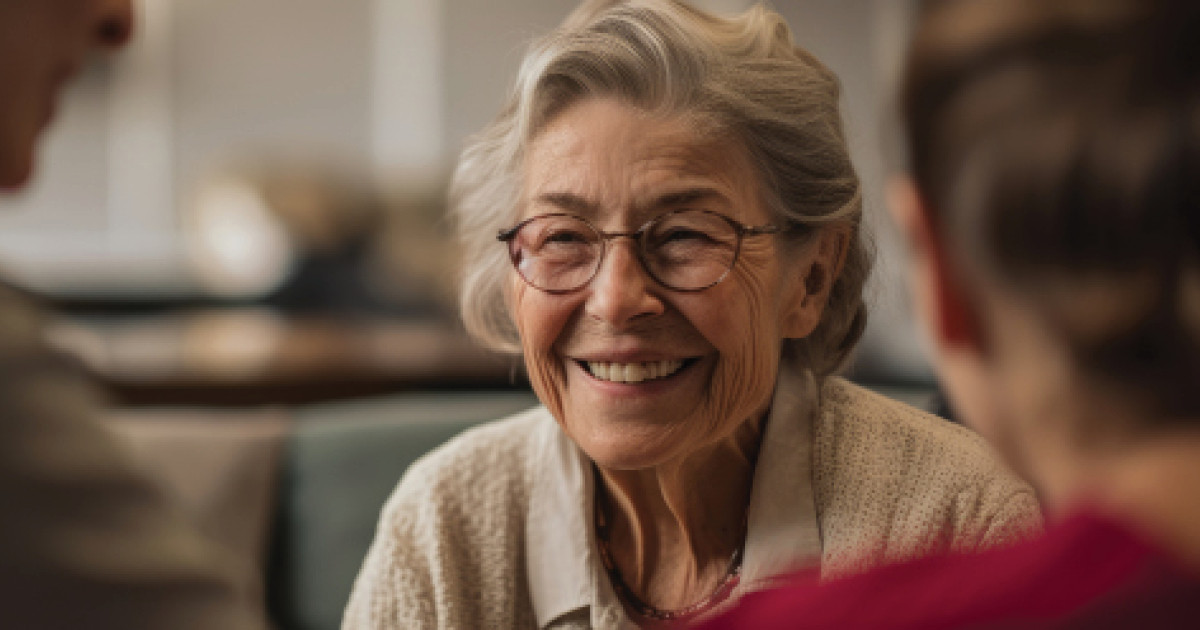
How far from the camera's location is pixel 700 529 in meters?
1.32

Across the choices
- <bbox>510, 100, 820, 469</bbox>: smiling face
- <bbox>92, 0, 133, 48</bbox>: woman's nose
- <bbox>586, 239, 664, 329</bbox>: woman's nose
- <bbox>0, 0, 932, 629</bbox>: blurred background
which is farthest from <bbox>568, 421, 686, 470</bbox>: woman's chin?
<bbox>0, 0, 932, 629</bbox>: blurred background

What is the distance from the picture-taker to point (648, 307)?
117cm

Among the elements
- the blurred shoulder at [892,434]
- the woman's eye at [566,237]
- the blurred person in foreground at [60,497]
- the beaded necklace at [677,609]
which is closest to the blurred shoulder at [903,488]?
the blurred shoulder at [892,434]

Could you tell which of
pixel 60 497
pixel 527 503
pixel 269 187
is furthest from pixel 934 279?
pixel 269 187

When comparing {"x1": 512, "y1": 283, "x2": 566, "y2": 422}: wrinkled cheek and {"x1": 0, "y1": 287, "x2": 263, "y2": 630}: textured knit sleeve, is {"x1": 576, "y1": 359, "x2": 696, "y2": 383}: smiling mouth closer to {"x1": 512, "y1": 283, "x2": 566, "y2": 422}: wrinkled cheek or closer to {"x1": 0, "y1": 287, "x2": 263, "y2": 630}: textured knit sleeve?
{"x1": 512, "y1": 283, "x2": 566, "y2": 422}: wrinkled cheek

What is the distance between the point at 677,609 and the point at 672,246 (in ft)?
1.32

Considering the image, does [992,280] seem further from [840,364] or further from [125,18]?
[840,364]

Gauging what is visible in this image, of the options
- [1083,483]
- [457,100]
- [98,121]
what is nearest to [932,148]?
[1083,483]

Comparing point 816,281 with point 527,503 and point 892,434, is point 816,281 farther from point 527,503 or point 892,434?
point 527,503

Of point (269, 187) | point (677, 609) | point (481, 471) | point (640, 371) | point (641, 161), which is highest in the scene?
point (641, 161)

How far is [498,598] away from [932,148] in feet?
2.88

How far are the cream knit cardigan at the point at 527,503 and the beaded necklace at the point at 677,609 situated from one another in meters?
0.05

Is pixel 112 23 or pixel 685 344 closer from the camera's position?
pixel 112 23

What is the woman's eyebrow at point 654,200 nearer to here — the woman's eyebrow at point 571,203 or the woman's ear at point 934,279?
the woman's eyebrow at point 571,203
